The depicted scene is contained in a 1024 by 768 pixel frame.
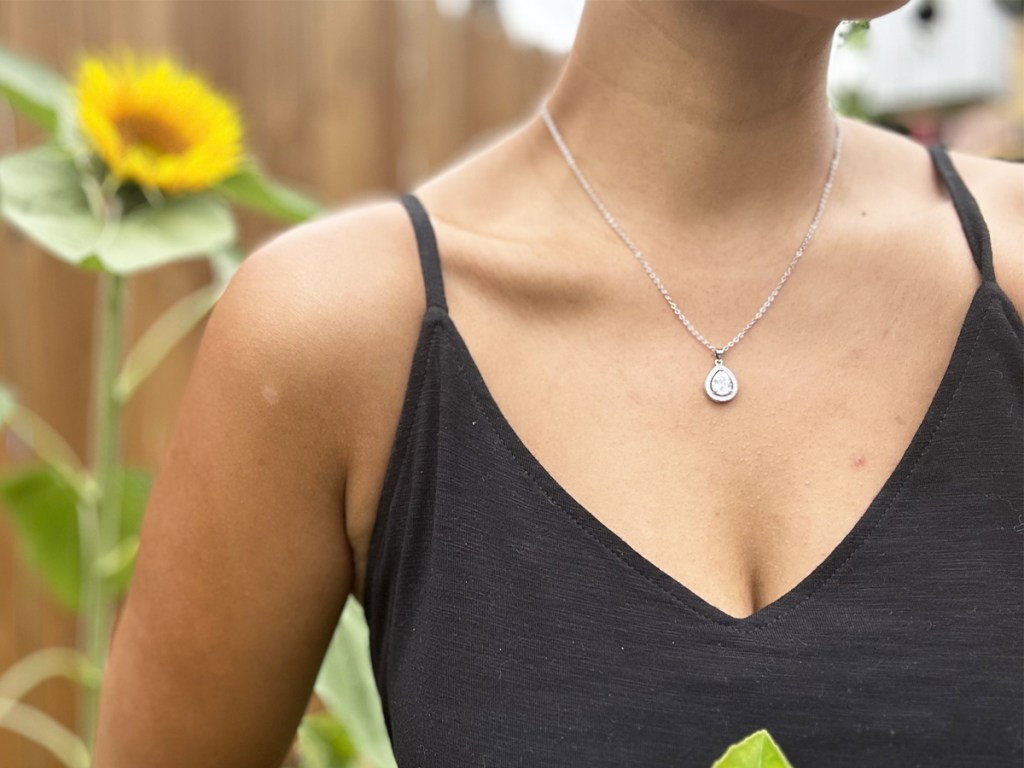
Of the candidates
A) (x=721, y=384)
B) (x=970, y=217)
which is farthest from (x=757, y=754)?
(x=970, y=217)

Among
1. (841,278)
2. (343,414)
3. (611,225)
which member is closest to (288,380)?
(343,414)

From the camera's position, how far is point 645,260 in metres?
0.93

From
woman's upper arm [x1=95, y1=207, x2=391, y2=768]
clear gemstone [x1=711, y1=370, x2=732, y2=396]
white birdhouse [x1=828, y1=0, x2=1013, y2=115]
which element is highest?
white birdhouse [x1=828, y1=0, x2=1013, y2=115]

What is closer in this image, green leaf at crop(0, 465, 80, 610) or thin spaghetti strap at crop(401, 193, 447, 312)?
thin spaghetti strap at crop(401, 193, 447, 312)

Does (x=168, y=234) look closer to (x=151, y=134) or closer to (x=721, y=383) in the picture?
(x=151, y=134)

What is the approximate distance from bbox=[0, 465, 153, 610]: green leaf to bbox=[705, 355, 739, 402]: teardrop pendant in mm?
803

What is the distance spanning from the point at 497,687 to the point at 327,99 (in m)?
2.31

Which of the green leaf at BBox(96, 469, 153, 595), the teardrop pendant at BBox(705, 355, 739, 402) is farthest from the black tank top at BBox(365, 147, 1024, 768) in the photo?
the green leaf at BBox(96, 469, 153, 595)

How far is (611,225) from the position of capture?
3.09ft

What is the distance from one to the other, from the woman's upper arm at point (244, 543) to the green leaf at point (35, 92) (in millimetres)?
470

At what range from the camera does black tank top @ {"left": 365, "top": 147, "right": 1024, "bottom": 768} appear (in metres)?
0.74

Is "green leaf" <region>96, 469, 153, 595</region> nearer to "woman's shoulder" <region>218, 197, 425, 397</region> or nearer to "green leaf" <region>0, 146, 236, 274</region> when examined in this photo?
"green leaf" <region>0, 146, 236, 274</region>

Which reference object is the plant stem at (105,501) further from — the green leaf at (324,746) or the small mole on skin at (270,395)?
the small mole on skin at (270,395)

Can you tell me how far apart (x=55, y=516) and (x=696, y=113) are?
928mm
